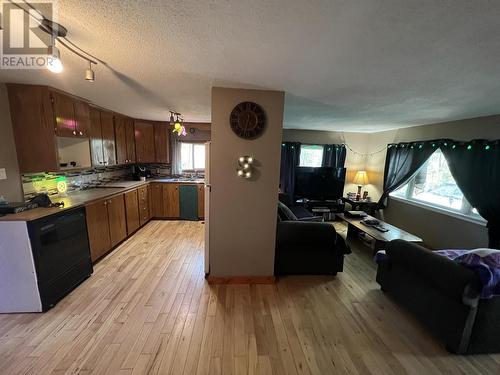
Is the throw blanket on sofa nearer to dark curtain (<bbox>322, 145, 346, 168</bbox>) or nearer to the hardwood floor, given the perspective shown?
the hardwood floor

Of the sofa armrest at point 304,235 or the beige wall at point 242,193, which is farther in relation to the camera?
the sofa armrest at point 304,235

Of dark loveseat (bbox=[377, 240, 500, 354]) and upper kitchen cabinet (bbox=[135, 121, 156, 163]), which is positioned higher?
upper kitchen cabinet (bbox=[135, 121, 156, 163])

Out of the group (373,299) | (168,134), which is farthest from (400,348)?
(168,134)

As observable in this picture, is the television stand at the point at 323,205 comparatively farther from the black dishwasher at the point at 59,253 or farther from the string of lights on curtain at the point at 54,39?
the string of lights on curtain at the point at 54,39

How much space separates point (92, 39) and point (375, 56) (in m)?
1.84

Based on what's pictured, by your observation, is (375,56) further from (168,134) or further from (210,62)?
(168,134)

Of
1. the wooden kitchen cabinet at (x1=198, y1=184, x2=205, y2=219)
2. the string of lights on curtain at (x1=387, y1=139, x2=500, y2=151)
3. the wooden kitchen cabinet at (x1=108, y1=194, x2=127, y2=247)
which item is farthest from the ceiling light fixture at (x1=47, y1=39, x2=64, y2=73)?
the string of lights on curtain at (x1=387, y1=139, x2=500, y2=151)

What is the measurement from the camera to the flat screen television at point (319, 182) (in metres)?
4.92

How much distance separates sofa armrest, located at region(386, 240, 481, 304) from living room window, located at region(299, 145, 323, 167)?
3.44m

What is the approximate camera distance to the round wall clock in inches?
89.1

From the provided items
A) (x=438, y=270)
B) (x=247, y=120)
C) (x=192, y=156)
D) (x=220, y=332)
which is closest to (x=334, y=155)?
(x=192, y=156)

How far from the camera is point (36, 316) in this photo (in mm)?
1977

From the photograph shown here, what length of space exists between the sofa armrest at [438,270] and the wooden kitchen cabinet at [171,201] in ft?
13.4

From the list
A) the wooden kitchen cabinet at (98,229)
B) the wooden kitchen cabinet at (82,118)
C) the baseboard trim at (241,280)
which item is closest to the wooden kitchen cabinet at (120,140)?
the wooden kitchen cabinet at (82,118)
